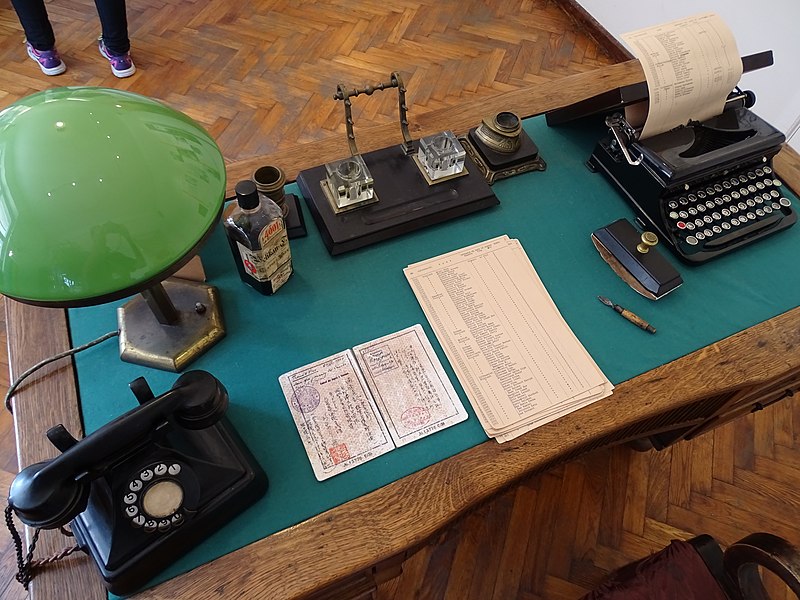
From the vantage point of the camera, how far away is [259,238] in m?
0.88

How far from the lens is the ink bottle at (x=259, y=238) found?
33.2 inches

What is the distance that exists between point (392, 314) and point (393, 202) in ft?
0.76

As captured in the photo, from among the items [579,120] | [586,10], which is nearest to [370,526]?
[579,120]

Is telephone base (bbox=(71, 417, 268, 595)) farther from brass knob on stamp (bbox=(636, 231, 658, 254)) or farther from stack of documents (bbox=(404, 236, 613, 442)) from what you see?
brass knob on stamp (bbox=(636, 231, 658, 254))

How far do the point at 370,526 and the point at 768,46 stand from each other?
7.24 feet

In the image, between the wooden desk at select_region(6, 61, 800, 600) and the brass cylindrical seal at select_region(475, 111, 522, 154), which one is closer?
the wooden desk at select_region(6, 61, 800, 600)

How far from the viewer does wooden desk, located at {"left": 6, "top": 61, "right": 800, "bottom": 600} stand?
74cm

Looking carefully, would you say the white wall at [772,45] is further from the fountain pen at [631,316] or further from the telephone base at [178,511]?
the telephone base at [178,511]

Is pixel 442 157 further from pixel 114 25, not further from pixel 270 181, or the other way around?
pixel 114 25

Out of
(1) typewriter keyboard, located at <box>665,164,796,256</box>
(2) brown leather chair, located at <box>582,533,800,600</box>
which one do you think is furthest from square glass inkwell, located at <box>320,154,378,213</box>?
(2) brown leather chair, located at <box>582,533,800,600</box>

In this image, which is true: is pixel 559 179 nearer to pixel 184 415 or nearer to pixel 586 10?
pixel 184 415

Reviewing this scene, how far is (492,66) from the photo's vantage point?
2559 millimetres

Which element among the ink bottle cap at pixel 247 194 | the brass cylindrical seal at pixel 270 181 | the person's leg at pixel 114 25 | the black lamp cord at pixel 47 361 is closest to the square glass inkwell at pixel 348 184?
the brass cylindrical seal at pixel 270 181

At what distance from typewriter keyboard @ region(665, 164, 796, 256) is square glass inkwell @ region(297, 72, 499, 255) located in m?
0.37
